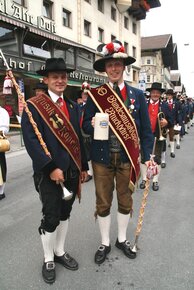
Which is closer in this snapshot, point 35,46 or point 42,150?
point 42,150

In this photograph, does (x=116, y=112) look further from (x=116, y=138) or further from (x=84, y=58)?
(x=84, y=58)

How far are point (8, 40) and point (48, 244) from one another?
1322 centimetres

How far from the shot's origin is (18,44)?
1406cm

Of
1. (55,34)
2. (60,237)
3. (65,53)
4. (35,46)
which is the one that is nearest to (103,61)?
(60,237)

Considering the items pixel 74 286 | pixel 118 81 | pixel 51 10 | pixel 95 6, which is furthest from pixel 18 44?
pixel 74 286

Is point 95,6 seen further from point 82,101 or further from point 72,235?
point 72,235

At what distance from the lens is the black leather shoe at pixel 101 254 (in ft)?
9.38

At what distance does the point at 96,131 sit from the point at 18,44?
13151 millimetres

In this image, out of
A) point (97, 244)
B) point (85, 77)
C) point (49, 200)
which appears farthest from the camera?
point (85, 77)

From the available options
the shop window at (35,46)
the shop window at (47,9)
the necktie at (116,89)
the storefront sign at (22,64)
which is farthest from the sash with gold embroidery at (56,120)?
the shop window at (47,9)

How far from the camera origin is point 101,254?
2.91m

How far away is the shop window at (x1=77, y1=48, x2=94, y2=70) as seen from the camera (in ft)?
62.5

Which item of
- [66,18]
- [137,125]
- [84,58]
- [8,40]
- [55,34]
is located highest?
[66,18]

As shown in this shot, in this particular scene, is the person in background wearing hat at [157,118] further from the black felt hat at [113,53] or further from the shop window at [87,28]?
the shop window at [87,28]
